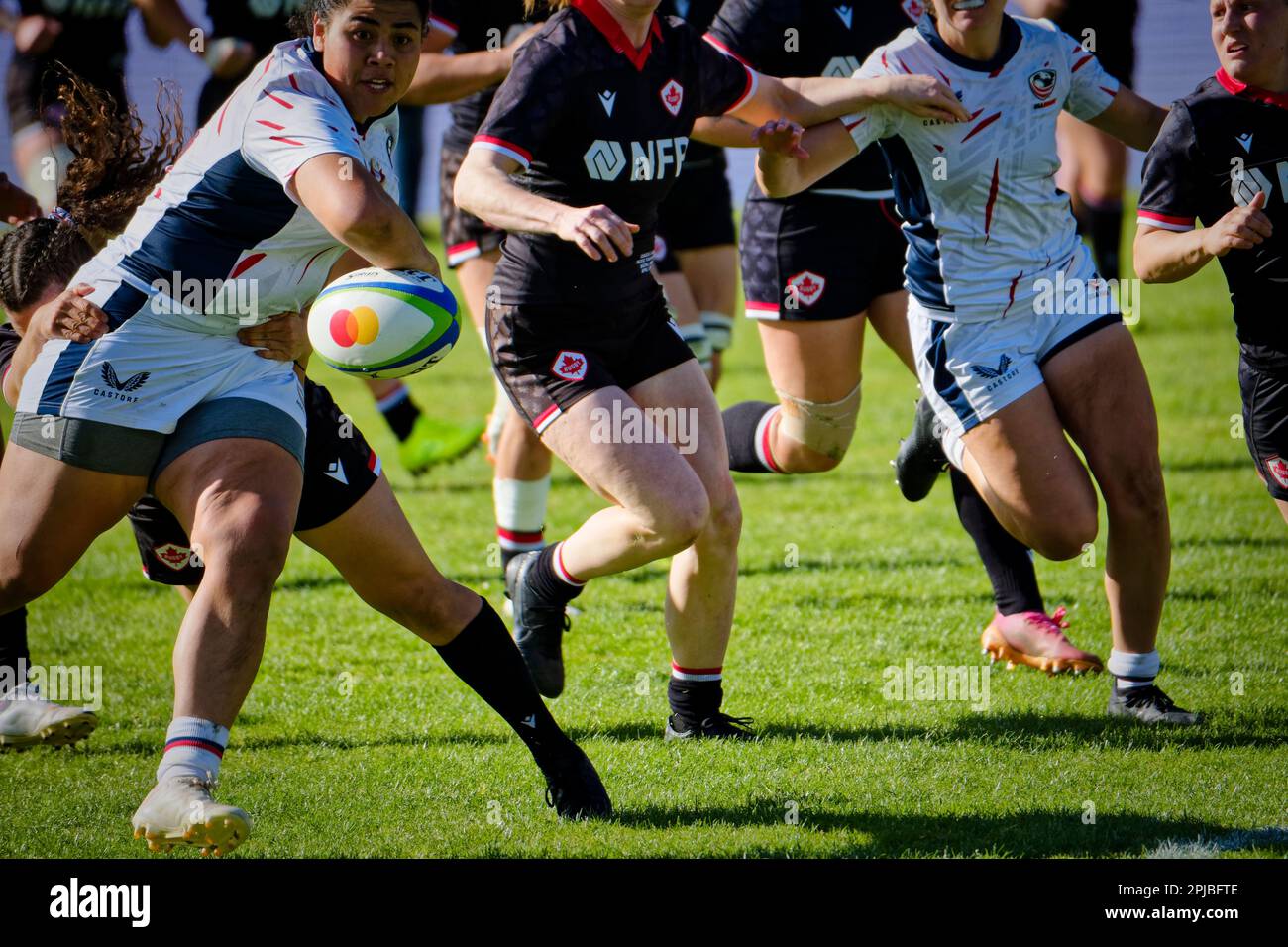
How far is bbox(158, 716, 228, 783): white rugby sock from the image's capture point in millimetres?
3412

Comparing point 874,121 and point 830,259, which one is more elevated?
point 874,121

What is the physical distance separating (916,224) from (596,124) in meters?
1.16

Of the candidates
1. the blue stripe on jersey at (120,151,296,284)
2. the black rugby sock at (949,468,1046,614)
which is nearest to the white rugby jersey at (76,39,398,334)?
the blue stripe on jersey at (120,151,296,284)

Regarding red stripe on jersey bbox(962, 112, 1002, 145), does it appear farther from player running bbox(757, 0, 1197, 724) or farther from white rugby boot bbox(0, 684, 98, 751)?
white rugby boot bbox(0, 684, 98, 751)

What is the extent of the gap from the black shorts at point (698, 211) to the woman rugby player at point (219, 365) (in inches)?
135

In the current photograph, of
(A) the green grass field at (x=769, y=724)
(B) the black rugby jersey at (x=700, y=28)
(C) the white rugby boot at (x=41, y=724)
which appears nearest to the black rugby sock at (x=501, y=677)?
(A) the green grass field at (x=769, y=724)

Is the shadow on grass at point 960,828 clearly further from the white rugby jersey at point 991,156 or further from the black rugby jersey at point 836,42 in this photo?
the black rugby jersey at point 836,42

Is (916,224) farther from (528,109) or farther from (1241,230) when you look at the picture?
(528,109)

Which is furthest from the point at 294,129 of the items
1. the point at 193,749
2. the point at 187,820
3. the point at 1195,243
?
the point at 1195,243

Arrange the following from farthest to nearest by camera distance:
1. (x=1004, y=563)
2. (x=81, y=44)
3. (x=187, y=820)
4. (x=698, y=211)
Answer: (x=81, y=44)
(x=698, y=211)
(x=1004, y=563)
(x=187, y=820)

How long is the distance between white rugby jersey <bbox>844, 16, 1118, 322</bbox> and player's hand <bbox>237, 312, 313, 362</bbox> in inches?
70.2

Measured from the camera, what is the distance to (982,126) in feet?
15.2
